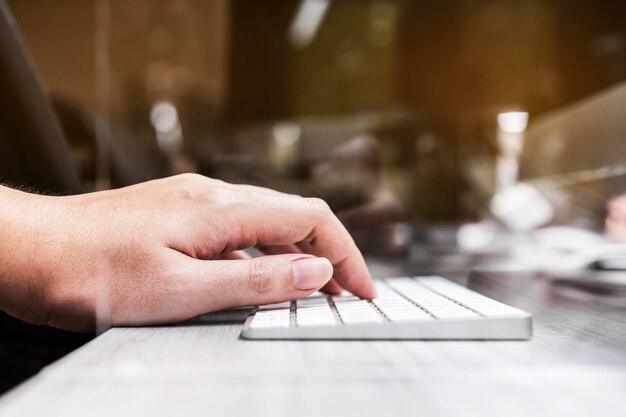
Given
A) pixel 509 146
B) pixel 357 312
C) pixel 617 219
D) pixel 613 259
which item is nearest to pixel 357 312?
pixel 357 312

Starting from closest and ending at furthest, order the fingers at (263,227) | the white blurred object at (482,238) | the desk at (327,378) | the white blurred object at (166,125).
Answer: the desk at (327,378), the fingers at (263,227), the white blurred object at (482,238), the white blurred object at (166,125)

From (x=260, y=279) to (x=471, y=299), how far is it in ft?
0.55

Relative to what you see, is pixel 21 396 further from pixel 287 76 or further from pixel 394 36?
pixel 394 36

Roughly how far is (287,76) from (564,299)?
1.15 m

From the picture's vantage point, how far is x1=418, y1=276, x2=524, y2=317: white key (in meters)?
0.40

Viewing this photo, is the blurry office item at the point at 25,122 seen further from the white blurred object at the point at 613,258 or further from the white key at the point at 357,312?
the white blurred object at the point at 613,258

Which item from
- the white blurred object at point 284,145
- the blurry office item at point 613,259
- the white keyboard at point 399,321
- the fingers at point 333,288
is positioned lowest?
the white keyboard at point 399,321

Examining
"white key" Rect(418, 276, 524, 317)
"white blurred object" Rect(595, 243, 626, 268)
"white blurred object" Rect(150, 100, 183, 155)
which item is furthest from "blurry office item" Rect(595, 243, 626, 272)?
"white blurred object" Rect(150, 100, 183, 155)

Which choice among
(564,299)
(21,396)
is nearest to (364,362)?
(21,396)

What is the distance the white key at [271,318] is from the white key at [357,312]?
40 millimetres

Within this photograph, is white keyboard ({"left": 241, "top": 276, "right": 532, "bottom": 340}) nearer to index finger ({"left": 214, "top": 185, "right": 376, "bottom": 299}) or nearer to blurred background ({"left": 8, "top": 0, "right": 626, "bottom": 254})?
index finger ({"left": 214, "top": 185, "right": 376, "bottom": 299})

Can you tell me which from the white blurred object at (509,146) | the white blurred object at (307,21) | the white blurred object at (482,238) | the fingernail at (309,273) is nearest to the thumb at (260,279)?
the fingernail at (309,273)

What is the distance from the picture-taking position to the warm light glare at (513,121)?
1457 millimetres

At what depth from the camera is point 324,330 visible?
15.2 inches
